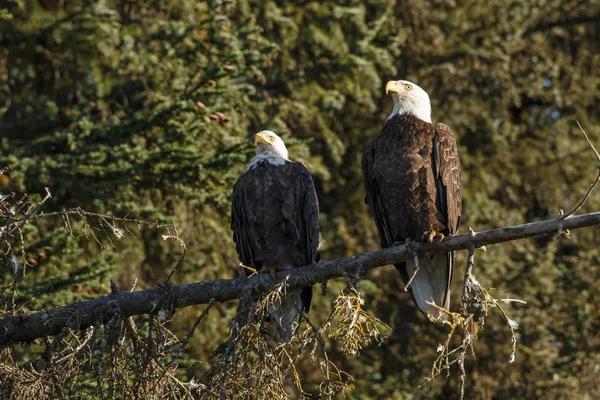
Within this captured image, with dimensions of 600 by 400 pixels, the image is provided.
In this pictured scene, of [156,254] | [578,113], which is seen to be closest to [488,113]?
[578,113]

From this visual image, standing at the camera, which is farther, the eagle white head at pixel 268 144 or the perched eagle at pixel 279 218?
the eagle white head at pixel 268 144

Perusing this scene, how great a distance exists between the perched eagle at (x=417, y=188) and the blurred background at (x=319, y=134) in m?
1.12

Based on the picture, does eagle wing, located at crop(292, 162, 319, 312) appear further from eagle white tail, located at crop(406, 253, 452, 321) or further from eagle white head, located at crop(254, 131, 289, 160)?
eagle white tail, located at crop(406, 253, 452, 321)

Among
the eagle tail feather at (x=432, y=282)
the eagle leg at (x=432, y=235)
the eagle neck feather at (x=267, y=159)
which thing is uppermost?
the eagle neck feather at (x=267, y=159)

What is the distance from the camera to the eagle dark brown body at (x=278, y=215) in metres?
5.97

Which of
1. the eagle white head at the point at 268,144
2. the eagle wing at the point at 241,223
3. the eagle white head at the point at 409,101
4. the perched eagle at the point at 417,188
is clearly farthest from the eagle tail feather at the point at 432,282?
the eagle white head at the point at 268,144

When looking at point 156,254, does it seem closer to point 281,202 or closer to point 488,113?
point 281,202

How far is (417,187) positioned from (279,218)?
918 mm

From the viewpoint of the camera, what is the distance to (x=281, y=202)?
598cm

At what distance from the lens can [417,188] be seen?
221 inches

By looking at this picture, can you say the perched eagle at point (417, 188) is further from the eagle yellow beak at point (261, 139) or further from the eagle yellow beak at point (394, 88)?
the eagle yellow beak at point (261, 139)

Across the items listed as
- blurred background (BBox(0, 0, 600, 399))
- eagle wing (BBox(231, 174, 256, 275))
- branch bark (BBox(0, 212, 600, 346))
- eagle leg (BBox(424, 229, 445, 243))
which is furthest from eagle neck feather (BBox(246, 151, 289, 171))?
branch bark (BBox(0, 212, 600, 346))

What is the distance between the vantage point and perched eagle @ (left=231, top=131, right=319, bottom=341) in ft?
19.6

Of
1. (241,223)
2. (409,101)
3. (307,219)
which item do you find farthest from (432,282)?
(241,223)
